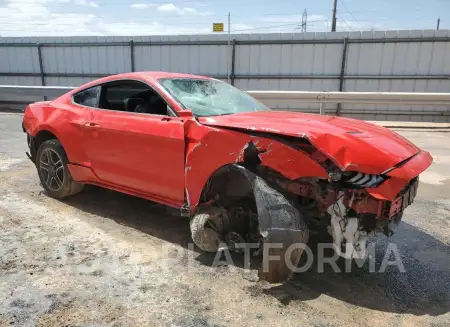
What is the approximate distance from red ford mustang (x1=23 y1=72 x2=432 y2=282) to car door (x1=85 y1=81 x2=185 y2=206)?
1 cm

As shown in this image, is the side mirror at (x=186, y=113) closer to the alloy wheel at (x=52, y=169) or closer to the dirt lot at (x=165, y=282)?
the dirt lot at (x=165, y=282)

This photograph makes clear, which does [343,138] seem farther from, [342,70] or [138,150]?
[342,70]

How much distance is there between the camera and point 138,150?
11.9 feet

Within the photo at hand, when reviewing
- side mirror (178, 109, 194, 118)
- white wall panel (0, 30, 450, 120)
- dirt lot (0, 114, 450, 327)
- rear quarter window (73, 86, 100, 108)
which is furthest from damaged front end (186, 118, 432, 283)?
white wall panel (0, 30, 450, 120)

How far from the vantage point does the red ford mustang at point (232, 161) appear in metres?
2.62

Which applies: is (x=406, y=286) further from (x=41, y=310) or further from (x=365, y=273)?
(x=41, y=310)

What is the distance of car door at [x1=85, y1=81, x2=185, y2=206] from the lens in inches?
132

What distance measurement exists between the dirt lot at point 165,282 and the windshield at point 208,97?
1.27 metres

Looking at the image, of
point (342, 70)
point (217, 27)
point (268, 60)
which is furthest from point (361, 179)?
point (217, 27)

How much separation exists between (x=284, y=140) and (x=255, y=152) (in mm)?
233

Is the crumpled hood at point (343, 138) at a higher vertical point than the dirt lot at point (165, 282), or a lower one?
higher

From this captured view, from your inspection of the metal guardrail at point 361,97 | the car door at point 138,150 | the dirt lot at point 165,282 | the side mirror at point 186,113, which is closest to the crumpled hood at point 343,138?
the side mirror at point 186,113

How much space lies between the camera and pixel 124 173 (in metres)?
3.82

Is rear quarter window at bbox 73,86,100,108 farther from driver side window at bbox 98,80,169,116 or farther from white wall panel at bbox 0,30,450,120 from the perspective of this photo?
white wall panel at bbox 0,30,450,120
